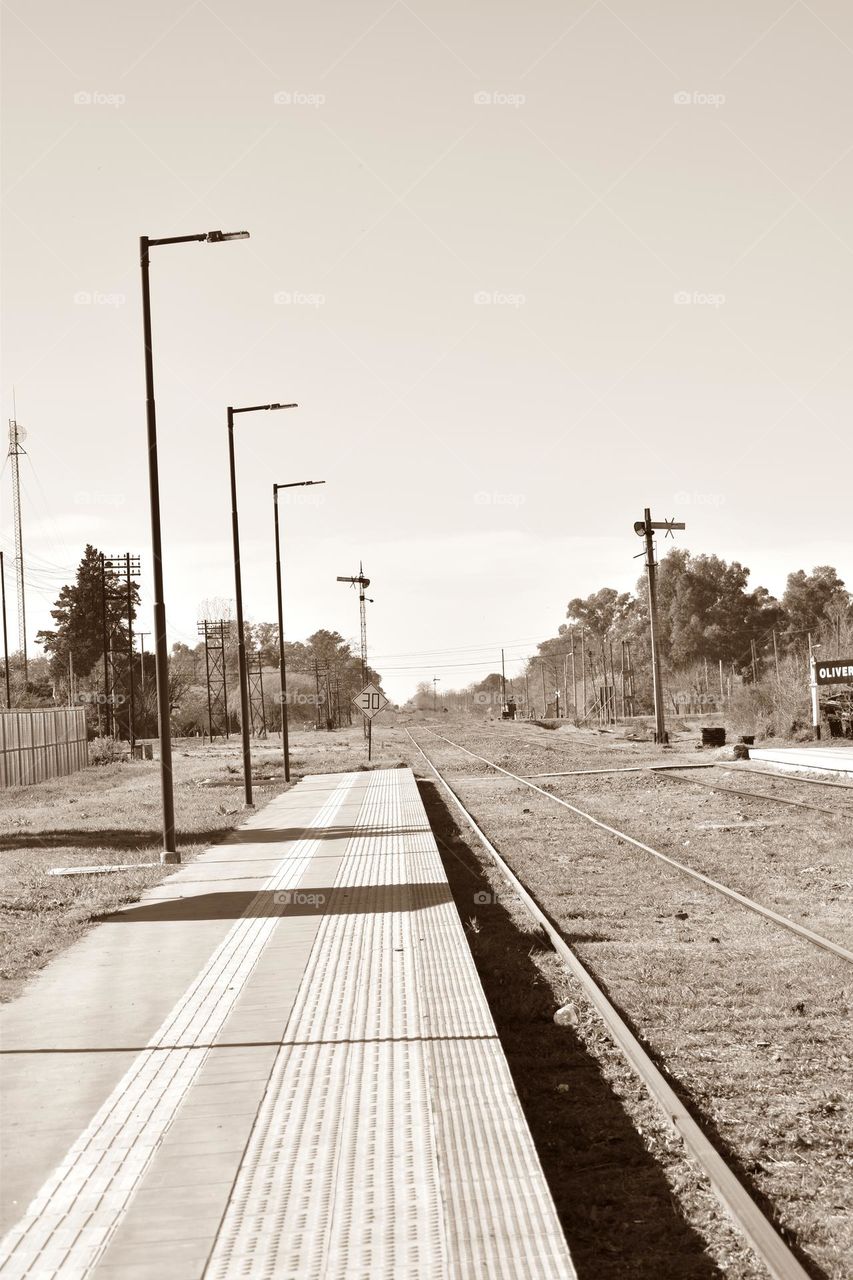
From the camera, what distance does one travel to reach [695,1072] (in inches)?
282

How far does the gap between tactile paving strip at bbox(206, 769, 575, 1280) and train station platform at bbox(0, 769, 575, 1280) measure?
1 cm

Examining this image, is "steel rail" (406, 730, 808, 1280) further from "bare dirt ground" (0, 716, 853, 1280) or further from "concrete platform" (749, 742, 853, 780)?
"concrete platform" (749, 742, 853, 780)

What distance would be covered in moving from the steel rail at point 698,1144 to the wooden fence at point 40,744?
33.0 meters

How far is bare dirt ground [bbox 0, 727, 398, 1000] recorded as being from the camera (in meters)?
11.2

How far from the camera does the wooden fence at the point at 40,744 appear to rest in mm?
40281

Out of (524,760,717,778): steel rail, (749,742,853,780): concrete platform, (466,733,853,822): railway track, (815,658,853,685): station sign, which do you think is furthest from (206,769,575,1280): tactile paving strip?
(815,658,853,685): station sign

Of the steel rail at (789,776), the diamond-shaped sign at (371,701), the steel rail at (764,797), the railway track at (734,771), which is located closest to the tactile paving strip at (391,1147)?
the steel rail at (764,797)

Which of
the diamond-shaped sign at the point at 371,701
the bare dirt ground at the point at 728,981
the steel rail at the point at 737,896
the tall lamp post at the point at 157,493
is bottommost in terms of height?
Answer: the bare dirt ground at the point at 728,981

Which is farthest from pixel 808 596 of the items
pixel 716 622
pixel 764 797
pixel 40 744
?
pixel 764 797

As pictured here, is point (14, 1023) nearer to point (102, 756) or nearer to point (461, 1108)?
point (461, 1108)

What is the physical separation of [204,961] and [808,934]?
15.9 ft

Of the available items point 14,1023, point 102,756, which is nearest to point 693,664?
point 102,756

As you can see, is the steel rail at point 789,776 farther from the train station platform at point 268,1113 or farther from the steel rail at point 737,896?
the train station platform at point 268,1113

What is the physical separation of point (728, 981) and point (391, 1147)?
466 centimetres
